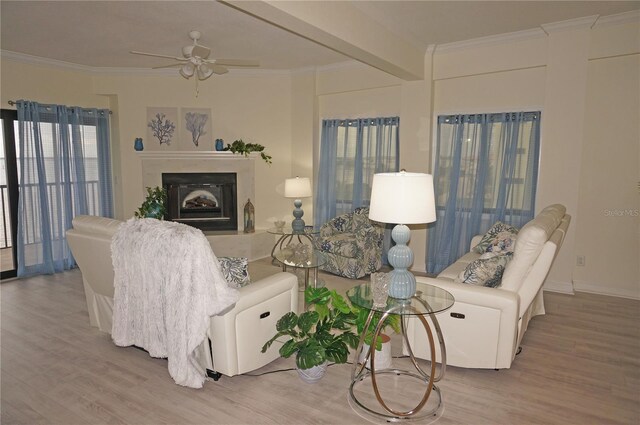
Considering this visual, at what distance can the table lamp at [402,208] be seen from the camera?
2602 millimetres

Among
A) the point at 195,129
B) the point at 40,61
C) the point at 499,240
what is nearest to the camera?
the point at 499,240

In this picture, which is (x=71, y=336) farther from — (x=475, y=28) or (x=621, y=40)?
(x=621, y=40)

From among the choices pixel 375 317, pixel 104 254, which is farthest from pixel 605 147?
pixel 104 254

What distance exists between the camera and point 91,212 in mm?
6488

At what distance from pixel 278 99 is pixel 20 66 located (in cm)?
342

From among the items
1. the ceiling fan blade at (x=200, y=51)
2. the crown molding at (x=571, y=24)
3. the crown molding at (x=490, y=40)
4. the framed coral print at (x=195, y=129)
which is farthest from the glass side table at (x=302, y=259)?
the crown molding at (x=571, y=24)

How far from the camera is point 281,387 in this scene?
300 cm

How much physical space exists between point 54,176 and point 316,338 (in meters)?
4.87

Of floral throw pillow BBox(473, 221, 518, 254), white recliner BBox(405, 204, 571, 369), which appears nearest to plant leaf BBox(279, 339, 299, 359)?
white recliner BBox(405, 204, 571, 369)

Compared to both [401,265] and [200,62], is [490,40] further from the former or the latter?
[401,265]

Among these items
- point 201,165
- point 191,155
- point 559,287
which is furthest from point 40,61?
point 559,287

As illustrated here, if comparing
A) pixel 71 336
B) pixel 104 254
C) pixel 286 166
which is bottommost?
pixel 71 336

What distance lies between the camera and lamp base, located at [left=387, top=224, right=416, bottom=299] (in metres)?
2.76

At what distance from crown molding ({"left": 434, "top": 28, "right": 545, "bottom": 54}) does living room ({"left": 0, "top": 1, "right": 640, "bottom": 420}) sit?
1cm
